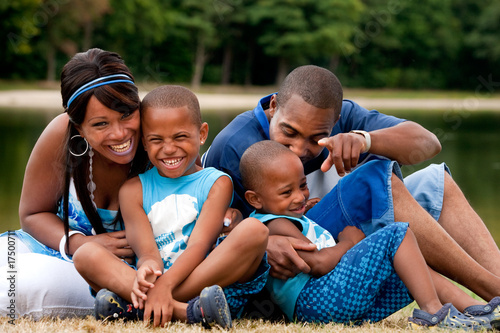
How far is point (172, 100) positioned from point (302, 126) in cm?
70

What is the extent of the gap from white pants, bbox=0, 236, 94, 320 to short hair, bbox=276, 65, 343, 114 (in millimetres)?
1425

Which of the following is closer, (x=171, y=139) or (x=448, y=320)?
(x=448, y=320)

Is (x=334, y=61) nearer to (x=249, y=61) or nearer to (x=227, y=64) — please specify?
(x=249, y=61)

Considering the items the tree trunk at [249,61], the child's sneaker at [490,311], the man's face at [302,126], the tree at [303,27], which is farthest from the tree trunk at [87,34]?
the child's sneaker at [490,311]

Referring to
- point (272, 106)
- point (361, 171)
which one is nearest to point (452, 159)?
point (272, 106)

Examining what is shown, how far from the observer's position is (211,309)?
250 cm

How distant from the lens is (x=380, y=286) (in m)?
2.80

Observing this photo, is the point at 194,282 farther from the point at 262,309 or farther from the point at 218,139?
the point at 218,139

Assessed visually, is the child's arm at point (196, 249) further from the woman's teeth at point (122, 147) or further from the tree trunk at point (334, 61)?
the tree trunk at point (334, 61)

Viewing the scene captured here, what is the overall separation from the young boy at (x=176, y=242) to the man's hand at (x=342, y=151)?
0.50 m

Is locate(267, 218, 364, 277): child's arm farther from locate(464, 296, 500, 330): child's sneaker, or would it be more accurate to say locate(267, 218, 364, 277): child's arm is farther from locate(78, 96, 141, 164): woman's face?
locate(78, 96, 141, 164): woman's face

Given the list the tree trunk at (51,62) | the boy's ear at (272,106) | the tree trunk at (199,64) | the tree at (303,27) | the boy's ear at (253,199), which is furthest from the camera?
the tree at (303,27)

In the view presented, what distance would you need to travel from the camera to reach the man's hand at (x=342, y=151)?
292 cm

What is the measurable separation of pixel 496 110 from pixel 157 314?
3300 centimetres
